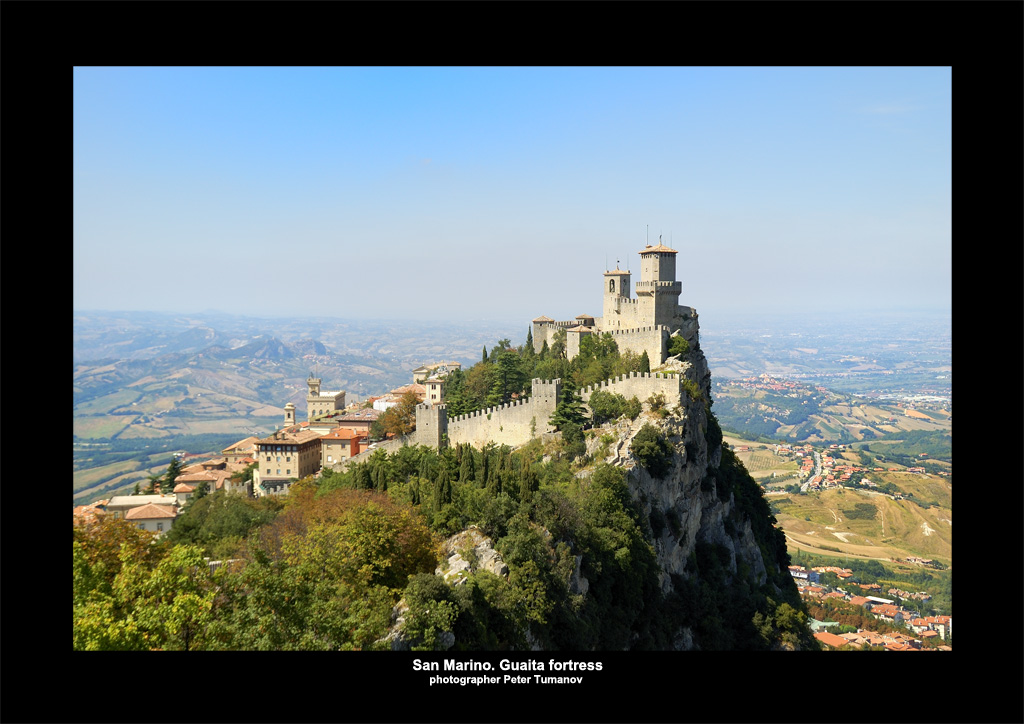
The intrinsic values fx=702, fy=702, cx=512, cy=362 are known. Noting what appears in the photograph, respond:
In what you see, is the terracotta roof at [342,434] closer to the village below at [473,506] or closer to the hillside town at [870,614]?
the village below at [473,506]

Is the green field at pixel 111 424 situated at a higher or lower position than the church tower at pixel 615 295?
lower

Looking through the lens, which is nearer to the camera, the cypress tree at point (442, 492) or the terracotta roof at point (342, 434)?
the cypress tree at point (442, 492)

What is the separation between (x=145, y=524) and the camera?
2673 centimetres

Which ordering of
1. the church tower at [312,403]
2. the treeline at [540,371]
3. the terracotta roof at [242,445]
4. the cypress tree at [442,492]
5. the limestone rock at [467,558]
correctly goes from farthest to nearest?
the church tower at [312,403]
the terracotta roof at [242,445]
the treeline at [540,371]
the cypress tree at [442,492]
the limestone rock at [467,558]

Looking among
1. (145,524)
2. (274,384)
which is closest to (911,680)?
(145,524)

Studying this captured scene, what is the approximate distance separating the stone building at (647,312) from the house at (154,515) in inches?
805

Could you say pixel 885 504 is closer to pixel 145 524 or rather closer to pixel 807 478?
pixel 807 478

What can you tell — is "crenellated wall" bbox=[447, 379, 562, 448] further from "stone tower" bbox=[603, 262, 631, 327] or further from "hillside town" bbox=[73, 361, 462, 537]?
"stone tower" bbox=[603, 262, 631, 327]

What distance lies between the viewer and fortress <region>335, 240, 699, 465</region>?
31.0 m

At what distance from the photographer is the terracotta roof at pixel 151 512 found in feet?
86.8

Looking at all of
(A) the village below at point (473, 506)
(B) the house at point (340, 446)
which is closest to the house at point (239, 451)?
(A) the village below at point (473, 506)

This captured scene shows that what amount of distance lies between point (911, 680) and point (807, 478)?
327ft

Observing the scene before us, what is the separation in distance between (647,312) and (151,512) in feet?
80.2
